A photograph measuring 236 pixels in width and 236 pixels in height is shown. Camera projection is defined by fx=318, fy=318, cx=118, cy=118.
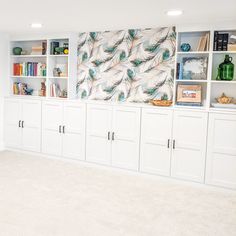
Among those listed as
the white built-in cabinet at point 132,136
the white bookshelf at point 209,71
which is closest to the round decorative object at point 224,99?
the white bookshelf at point 209,71

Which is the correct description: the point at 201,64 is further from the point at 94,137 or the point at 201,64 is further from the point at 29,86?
the point at 29,86

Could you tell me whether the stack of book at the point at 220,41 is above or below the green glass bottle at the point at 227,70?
above

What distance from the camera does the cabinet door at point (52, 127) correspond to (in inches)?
215

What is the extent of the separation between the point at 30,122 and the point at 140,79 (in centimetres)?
219

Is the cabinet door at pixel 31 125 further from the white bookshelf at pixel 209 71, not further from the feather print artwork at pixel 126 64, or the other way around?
the white bookshelf at pixel 209 71

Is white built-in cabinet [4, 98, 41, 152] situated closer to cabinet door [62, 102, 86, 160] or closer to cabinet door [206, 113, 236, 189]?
cabinet door [62, 102, 86, 160]

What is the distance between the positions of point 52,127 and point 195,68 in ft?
8.59

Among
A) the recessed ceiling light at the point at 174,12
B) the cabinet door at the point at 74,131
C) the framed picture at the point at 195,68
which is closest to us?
the recessed ceiling light at the point at 174,12

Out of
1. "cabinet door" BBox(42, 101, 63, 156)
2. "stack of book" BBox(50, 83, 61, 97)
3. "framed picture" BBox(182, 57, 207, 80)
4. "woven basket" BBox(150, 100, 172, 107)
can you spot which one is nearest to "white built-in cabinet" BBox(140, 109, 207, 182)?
"woven basket" BBox(150, 100, 172, 107)

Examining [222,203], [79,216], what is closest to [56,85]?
[79,216]

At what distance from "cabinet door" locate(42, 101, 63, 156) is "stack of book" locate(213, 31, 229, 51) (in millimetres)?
2663

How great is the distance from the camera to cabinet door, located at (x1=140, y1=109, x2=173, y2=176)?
4.49m

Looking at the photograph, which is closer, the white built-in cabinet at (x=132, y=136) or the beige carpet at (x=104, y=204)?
the beige carpet at (x=104, y=204)

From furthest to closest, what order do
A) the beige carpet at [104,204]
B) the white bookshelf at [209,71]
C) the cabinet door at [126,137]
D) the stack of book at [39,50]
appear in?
the stack of book at [39,50] < the cabinet door at [126,137] < the white bookshelf at [209,71] < the beige carpet at [104,204]
